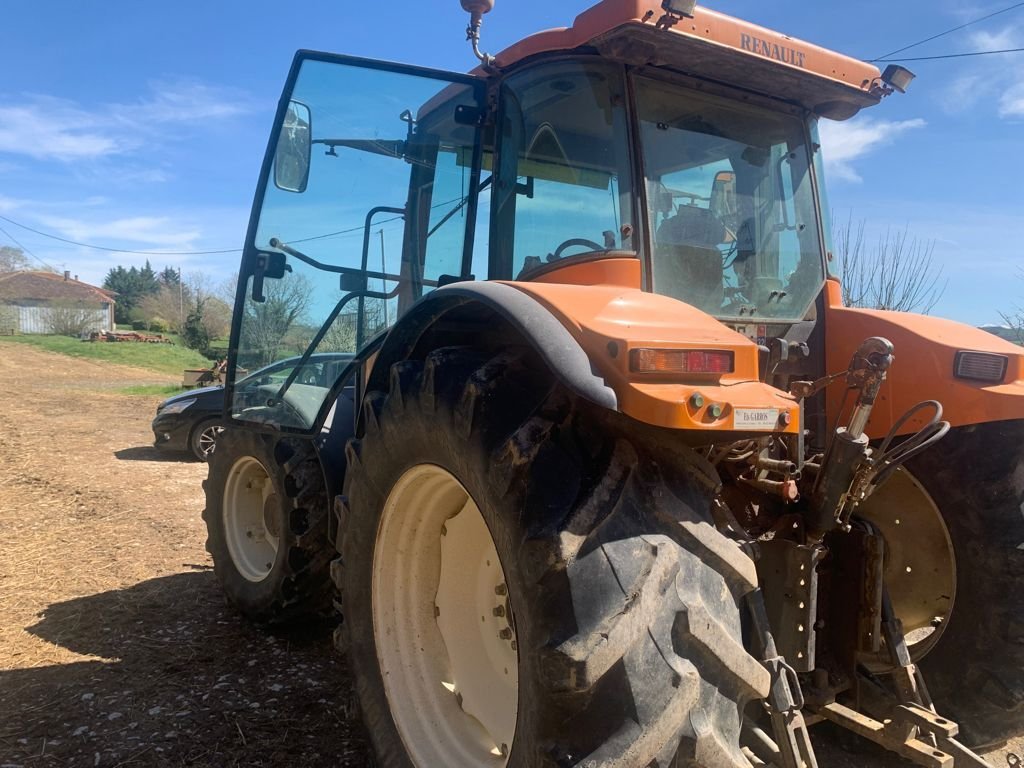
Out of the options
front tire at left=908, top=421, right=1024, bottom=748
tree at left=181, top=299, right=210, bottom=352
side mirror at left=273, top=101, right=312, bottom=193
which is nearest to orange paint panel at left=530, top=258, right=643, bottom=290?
front tire at left=908, top=421, right=1024, bottom=748

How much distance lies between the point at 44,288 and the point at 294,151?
222 feet

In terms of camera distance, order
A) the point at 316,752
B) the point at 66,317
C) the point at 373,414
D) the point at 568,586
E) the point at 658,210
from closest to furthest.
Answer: the point at 568,586
the point at 373,414
the point at 658,210
the point at 316,752
the point at 66,317

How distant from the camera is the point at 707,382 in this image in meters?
1.78

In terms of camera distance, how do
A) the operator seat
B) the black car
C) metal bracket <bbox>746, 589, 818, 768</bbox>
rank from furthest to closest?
the black car, the operator seat, metal bracket <bbox>746, 589, 818, 768</bbox>

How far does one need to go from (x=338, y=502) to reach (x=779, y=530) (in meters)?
1.44

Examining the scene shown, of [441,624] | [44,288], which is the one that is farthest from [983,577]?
[44,288]

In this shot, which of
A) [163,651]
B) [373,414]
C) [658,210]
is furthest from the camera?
[163,651]

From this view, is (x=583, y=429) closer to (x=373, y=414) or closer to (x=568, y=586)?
(x=568, y=586)

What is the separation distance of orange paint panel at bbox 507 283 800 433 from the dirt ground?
1.60 metres

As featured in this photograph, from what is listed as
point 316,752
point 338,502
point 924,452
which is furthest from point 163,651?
point 924,452

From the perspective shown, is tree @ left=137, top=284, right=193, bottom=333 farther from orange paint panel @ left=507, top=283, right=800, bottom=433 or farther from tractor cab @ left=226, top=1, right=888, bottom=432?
orange paint panel @ left=507, top=283, right=800, bottom=433

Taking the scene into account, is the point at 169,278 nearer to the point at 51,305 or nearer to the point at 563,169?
the point at 51,305

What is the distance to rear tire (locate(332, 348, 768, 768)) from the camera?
5.07 ft

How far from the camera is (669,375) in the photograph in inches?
68.0
